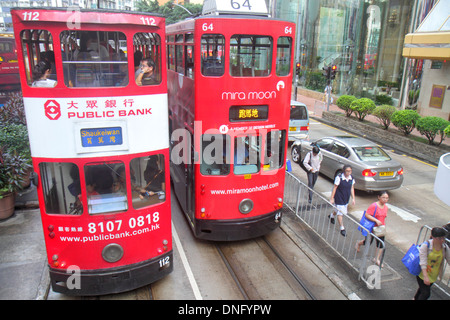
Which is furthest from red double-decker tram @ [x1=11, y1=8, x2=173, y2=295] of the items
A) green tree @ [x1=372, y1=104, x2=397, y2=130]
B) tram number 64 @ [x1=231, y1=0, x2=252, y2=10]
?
green tree @ [x1=372, y1=104, x2=397, y2=130]

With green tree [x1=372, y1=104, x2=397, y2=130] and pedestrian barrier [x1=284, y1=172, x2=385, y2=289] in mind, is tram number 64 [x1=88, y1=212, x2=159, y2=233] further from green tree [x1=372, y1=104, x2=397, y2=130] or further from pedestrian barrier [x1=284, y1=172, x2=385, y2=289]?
green tree [x1=372, y1=104, x2=397, y2=130]

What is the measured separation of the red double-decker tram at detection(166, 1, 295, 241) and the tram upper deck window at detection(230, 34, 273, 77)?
0.02 metres

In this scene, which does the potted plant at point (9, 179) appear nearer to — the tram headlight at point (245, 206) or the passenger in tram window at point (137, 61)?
the passenger in tram window at point (137, 61)

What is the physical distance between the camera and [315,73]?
3103 centimetres

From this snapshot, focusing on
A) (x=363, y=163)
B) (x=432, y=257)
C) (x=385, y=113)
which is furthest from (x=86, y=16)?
(x=385, y=113)

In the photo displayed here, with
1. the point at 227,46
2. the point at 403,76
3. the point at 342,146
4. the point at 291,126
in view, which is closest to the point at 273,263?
the point at 227,46

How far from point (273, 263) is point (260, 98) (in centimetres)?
334

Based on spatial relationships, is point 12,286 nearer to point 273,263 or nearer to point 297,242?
point 273,263

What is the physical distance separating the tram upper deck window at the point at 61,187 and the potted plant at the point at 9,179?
13.1 feet

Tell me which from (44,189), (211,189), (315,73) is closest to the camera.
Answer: (44,189)

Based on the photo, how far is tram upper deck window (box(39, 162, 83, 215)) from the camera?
206 inches

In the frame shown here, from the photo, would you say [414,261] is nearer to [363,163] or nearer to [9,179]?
[363,163]
